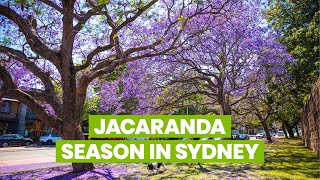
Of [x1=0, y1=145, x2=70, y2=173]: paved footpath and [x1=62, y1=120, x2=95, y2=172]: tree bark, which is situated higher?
[x1=62, y1=120, x2=95, y2=172]: tree bark

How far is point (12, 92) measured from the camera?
975 centimetres

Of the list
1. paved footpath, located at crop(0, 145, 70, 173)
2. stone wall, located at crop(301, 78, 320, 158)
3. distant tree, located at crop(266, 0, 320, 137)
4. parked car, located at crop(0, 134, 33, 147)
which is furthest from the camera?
parked car, located at crop(0, 134, 33, 147)

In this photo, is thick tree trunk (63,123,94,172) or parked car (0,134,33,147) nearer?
thick tree trunk (63,123,94,172)

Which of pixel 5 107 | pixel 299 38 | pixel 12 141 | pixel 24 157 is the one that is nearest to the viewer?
pixel 299 38

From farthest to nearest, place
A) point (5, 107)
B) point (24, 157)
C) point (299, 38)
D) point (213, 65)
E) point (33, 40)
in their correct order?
point (5, 107), point (24, 157), point (299, 38), point (213, 65), point (33, 40)

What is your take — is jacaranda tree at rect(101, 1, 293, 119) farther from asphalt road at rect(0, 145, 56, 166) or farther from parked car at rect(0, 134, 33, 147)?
parked car at rect(0, 134, 33, 147)

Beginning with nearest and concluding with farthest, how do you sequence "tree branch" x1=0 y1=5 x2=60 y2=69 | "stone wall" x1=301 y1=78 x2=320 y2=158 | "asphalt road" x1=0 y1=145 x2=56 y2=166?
1. "tree branch" x1=0 y1=5 x2=60 y2=69
2. "stone wall" x1=301 y1=78 x2=320 y2=158
3. "asphalt road" x1=0 y1=145 x2=56 y2=166

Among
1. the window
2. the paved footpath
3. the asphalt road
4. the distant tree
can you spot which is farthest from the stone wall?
the window

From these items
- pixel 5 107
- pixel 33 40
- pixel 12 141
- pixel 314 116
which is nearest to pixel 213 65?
pixel 314 116

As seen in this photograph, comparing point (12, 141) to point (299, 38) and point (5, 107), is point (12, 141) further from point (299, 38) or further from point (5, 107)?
point (299, 38)

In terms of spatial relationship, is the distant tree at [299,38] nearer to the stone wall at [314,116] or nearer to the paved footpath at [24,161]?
the stone wall at [314,116]

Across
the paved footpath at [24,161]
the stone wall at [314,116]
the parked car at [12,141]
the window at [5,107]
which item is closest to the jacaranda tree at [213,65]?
the stone wall at [314,116]

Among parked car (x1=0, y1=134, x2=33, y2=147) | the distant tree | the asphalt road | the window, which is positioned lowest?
the asphalt road

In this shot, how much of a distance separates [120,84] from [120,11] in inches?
A: 236
